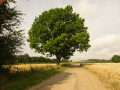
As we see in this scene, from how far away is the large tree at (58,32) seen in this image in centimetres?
2639

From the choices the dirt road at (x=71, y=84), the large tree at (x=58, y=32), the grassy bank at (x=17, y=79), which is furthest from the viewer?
the large tree at (x=58, y=32)

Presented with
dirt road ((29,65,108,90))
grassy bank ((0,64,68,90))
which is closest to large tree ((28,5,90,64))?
grassy bank ((0,64,68,90))

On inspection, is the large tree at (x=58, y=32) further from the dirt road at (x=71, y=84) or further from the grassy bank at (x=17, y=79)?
the dirt road at (x=71, y=84)

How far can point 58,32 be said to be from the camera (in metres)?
27.4

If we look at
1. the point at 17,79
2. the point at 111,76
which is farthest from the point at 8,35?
the point at 111,76

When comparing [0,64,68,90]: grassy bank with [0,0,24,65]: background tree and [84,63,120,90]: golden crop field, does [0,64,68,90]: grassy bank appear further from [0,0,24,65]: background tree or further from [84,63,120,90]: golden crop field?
[84,63,120,90]: golden crop field

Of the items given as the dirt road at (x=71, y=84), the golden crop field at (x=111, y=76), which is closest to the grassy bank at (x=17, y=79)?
the dirt road at (x=71, y=84)

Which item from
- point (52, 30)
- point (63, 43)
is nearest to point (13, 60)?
point (63, 43)

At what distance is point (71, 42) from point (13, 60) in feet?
59.5

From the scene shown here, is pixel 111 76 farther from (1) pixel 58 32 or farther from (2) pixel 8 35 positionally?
(1) pixel 58 32

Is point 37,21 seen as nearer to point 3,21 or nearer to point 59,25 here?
point 59,25

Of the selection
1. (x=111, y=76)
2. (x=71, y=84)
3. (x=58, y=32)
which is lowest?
(x=71, y=84)

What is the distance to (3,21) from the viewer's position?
10.6m

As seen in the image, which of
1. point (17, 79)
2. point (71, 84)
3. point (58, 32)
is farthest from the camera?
point (58, 32)
